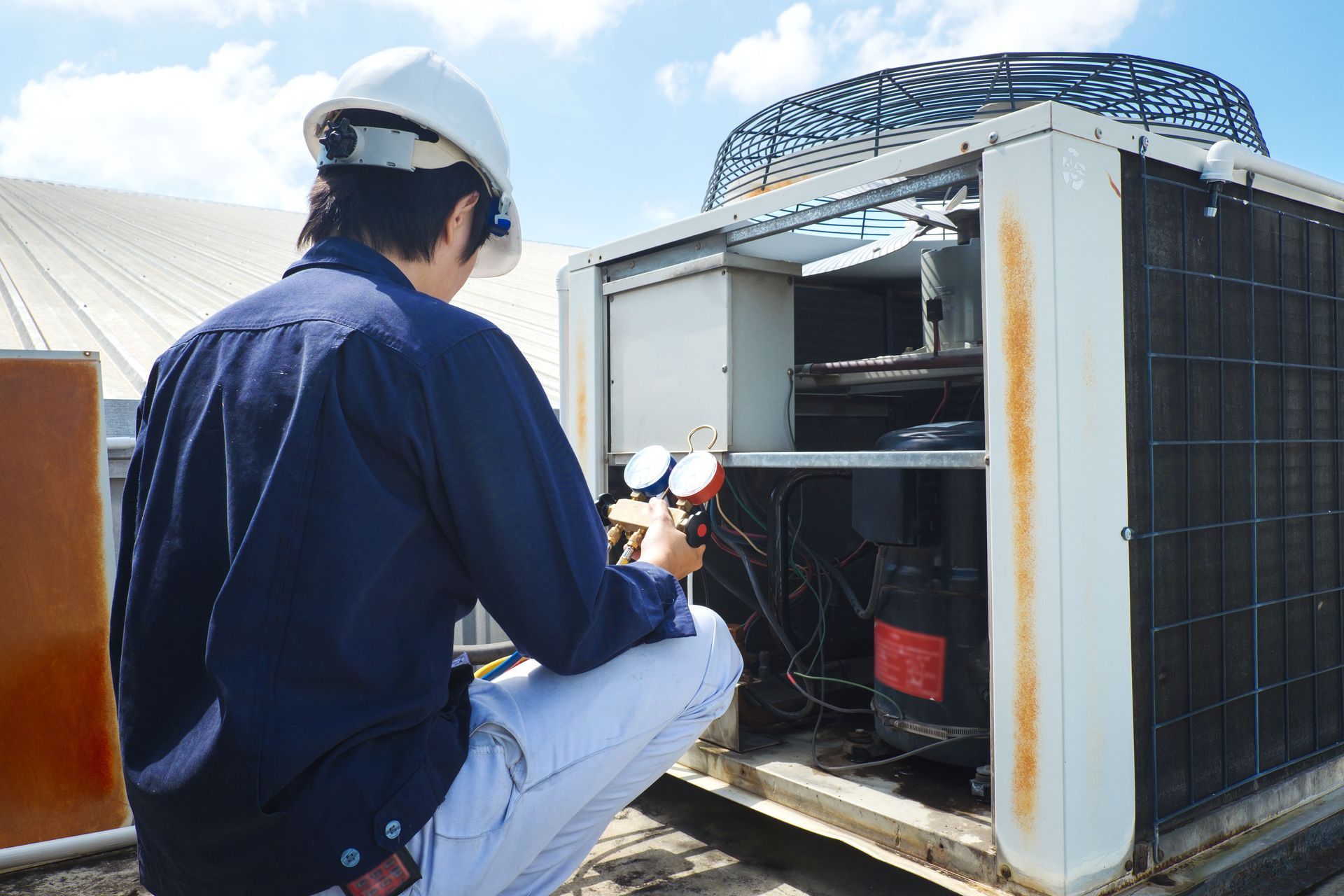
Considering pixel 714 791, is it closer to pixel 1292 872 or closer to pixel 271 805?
pixel 1292 872

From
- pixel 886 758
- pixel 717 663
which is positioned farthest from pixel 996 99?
pixel 717 663

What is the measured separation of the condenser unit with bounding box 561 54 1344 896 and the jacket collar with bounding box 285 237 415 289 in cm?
103

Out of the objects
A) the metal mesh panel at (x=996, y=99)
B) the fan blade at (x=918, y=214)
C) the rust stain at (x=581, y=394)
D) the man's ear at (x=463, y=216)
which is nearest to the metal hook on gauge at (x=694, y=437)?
the rust stain at (x=581, y=394)

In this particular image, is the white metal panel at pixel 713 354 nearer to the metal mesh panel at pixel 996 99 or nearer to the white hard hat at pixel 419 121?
the metal mesh panel at pixel 996 99

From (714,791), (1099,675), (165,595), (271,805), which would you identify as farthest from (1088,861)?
(165,595)

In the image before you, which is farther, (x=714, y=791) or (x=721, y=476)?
(x=714, y=791)

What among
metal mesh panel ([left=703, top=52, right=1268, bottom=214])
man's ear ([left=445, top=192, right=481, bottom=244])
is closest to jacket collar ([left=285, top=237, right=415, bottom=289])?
man's ear ([left=445, top=192, right=481, bottom=244])

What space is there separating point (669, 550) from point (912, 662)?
0.92 metres

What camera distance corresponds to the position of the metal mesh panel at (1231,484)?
1.76 m

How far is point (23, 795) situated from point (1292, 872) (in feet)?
9.48

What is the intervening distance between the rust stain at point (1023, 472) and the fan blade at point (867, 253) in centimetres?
76

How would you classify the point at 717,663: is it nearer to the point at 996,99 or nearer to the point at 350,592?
the point at 350,592

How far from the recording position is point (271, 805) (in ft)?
3.34

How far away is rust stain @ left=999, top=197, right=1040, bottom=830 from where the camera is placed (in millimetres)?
1639
